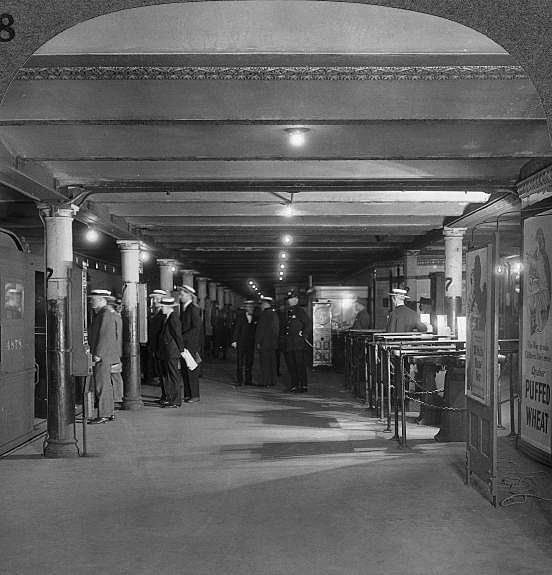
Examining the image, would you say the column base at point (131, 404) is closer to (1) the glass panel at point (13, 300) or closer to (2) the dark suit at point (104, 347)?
(2) the dark suit at point (104, 347)

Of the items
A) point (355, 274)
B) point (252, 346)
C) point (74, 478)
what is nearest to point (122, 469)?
point (74, 478)

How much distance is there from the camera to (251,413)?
12.7 meters

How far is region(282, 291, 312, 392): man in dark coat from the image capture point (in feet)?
51.6

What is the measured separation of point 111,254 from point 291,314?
6294 millimetres

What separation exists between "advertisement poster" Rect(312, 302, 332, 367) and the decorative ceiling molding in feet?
53.2

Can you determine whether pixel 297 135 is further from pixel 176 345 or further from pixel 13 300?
pixel 176 345

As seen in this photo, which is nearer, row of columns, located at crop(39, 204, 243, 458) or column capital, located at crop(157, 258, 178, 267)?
row of columns, located at crop(39, 204, 243, 458)

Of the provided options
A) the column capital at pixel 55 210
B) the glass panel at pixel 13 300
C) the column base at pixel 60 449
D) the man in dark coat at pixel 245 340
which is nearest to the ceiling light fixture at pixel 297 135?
the column capital at pixel 55 210

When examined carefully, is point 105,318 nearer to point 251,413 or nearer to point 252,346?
point 251,413

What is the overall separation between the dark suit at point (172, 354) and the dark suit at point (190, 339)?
318 millimetres

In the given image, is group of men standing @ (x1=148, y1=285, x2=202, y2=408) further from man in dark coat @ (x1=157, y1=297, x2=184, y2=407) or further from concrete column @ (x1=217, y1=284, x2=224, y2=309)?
concrete column @ (x1=217, y1=284, x2=224, y2=309)

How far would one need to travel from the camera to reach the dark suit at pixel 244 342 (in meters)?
17.2

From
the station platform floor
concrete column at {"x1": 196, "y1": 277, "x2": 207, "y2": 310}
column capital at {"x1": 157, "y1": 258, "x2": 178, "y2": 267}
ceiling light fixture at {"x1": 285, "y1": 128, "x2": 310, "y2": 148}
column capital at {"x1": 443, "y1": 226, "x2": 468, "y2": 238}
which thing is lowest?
the station platform floor

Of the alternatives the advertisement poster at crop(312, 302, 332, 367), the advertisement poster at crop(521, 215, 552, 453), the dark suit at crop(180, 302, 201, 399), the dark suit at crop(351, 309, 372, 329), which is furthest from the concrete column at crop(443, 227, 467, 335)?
the advertisement poster at crop(312, 302, 332, 367)
